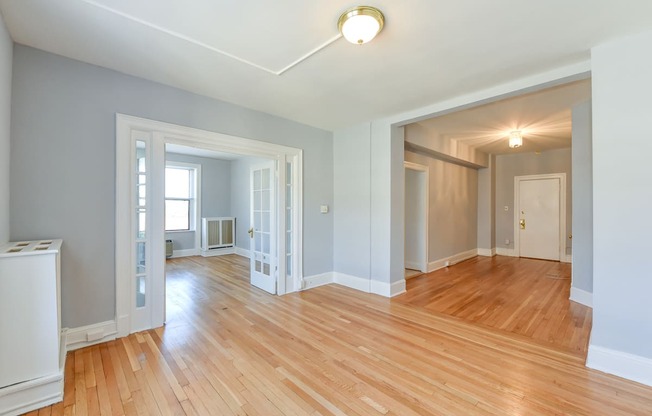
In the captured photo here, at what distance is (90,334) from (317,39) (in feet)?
10.6

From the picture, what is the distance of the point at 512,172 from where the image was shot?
707cm

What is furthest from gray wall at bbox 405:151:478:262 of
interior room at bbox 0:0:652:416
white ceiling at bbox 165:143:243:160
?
white ceiling at bbox 165:143:243:160

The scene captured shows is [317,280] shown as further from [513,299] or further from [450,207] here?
[450,207]

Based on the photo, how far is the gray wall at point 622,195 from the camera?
1.99 metres

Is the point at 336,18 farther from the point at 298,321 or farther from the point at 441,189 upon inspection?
the point at 441,189

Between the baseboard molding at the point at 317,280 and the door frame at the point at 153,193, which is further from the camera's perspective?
the baseboard molding at the point at 317,280

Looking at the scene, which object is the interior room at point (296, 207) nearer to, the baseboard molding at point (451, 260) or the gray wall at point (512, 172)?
the baseboard molding at point (451, 260)

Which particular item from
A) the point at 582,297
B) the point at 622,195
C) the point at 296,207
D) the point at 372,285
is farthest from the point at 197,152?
the point at 582,297

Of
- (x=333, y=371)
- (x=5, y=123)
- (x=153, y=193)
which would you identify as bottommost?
(x=333, y=371)

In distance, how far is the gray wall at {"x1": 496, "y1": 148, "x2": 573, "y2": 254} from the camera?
632cm

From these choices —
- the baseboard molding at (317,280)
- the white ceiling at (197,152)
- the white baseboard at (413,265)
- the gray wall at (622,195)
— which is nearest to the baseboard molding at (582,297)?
the gray wall at (622,195)

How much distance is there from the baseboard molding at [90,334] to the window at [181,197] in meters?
4.80

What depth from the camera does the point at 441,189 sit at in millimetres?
5809

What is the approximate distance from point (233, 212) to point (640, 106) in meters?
7.63
